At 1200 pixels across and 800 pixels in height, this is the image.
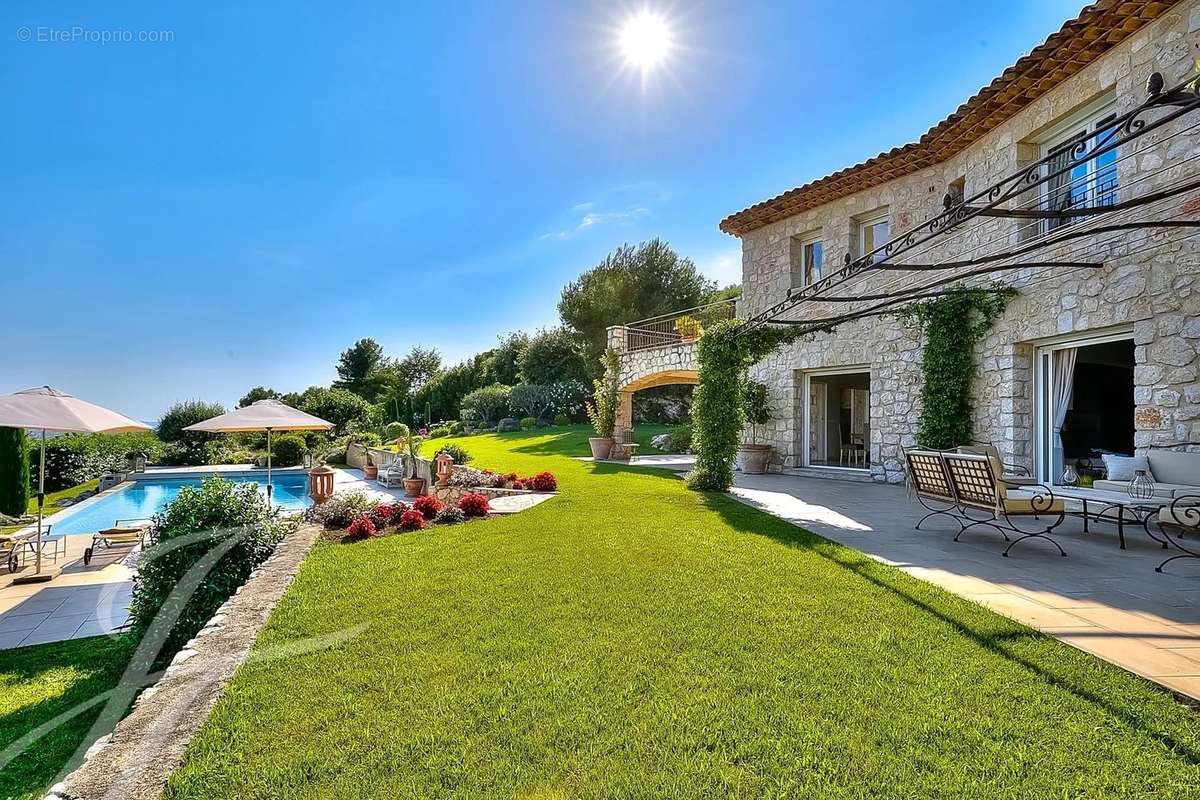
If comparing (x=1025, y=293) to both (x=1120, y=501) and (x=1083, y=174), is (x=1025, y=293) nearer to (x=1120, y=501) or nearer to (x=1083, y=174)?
(x=1083, y=174)

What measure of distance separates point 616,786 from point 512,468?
12.1 meters

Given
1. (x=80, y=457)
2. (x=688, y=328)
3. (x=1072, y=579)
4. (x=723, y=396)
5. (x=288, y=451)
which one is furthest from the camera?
(x=288, y=451)

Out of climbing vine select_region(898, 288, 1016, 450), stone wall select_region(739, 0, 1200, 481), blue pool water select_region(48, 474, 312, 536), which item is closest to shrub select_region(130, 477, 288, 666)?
blue pool water select_region(48, 474, 312, 536)

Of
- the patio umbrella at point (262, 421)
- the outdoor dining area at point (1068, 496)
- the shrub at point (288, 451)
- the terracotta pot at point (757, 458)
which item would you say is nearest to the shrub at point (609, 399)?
the terracotta pot at point (757, 458)

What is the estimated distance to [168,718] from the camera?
7.82ft

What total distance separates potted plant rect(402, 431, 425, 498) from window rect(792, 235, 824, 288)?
33.0 feet

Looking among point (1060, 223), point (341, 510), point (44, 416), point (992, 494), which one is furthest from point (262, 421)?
point (1060, 223)

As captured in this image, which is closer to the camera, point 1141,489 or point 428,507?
point 1141,489

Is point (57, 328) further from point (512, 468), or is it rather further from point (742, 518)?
point (742, 518)

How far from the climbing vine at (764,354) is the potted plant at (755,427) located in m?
3.34

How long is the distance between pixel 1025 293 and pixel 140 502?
19849 mm

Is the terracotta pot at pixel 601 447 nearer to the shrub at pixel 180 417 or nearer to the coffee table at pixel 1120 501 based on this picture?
the coffee table at pixel 1120 501

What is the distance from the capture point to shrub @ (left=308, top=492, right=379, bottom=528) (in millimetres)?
6898

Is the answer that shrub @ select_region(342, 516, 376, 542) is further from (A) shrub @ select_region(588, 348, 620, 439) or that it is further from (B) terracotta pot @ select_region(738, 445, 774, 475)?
(A) shrub @ select_region(588, 348, 620, 439)
